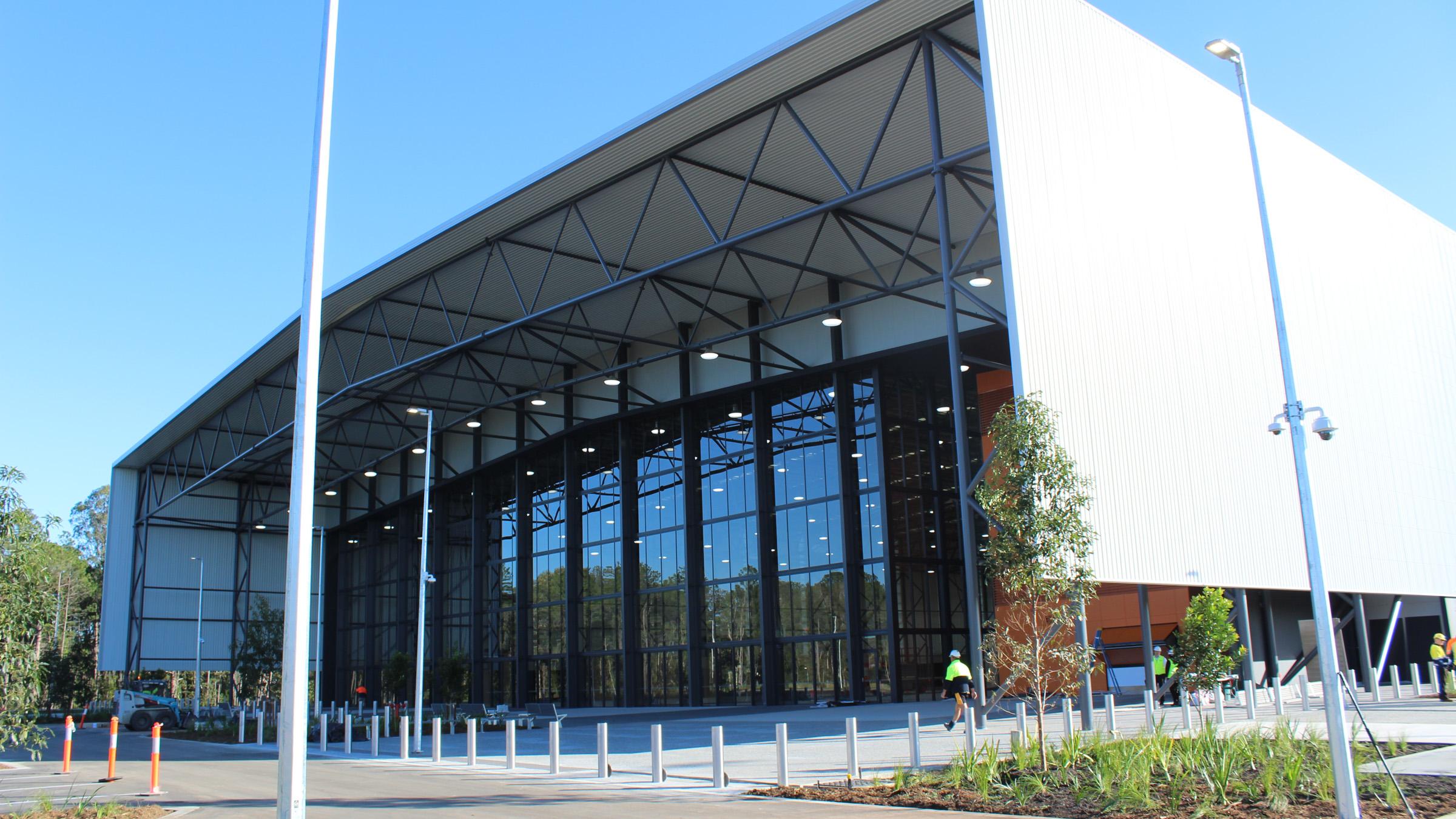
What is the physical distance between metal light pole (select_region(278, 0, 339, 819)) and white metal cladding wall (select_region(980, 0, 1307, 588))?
497 inches

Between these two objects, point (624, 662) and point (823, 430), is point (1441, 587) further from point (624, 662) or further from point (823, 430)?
point (624, 662)

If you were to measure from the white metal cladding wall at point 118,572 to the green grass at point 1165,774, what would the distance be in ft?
187

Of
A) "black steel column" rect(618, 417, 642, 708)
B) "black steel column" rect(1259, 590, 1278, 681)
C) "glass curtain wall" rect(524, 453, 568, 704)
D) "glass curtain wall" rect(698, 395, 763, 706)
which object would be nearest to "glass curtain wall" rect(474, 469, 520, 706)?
"glass curtain wall" rect(524, 453, 568, 704)

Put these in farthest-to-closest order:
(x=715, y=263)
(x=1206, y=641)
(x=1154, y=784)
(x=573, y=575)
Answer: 1. (x=573, y=575)
2. (x=715, y=263)
3. (x=1206, y=641)
4. (x=1154, y=784)

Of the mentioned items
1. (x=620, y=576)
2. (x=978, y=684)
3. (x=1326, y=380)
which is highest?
(x=1326, y=380)

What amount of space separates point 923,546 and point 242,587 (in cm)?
4400

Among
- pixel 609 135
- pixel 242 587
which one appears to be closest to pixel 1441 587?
pixel 609 135

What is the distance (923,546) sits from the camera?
3812cm

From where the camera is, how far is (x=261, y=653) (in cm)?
5300

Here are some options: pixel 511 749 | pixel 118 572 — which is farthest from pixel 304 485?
pixel 118 572

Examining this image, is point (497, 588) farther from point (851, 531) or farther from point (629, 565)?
point (851, 531)

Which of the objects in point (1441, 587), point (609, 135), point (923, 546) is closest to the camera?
point (609, 135)

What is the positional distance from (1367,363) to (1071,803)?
26105 millimetres

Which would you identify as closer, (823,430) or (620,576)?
(823,430)
